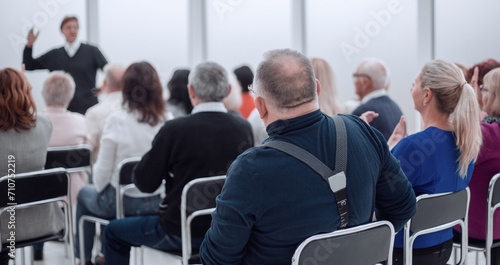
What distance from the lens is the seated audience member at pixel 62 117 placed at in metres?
3.64

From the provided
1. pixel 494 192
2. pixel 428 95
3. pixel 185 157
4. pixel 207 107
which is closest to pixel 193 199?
pixel 185 157

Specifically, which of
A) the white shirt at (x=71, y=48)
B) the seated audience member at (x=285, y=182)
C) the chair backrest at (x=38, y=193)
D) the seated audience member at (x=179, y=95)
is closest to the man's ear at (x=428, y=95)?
the seated audience member at (x=285, y=182)

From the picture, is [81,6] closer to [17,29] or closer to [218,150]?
[17,29]

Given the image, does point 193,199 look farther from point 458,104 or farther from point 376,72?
point 376,72

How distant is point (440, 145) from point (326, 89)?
146 centimetres

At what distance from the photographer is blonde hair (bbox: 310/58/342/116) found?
11.6 ft

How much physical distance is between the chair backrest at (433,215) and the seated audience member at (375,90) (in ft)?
4.57

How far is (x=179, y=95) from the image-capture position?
3.85 meters

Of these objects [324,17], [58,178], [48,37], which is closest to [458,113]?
[58,178]

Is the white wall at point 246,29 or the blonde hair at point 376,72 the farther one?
the white wall at point 246,29

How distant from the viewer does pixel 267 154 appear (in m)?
1.46

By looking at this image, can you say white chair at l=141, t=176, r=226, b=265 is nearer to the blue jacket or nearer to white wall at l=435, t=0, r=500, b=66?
the blue jacket

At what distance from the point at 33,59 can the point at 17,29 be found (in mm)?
822

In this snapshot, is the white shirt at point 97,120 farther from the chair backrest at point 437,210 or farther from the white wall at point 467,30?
the white wall at point 467,30
